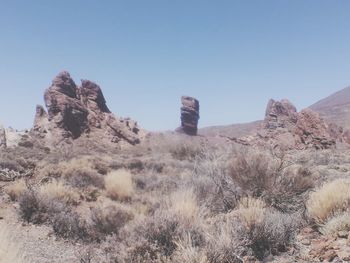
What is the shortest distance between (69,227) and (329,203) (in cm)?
526

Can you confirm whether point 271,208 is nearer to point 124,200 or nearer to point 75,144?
point 124,200

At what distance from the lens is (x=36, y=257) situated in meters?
7.15

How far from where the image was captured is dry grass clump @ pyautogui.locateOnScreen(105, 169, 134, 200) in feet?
42.2

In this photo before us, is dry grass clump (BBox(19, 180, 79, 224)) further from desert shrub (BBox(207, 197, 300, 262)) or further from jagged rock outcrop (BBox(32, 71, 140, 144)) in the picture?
jagged rock outcrop (BBox(32, 71, 140, 144))

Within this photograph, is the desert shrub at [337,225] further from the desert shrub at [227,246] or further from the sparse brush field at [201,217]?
the desert shrub at [227,246]

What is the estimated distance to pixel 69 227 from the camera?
348 inches

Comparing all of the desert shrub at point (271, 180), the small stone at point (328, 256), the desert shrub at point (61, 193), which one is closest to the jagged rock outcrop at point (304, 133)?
the desert shrub at point (61, 193)

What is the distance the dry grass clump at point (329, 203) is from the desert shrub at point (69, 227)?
181 inches

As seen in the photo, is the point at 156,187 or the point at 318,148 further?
the point at 318,148

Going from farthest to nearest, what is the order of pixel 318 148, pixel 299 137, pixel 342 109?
1. pixel 342 109
2. pixel 299 137
3. pixel 318 148

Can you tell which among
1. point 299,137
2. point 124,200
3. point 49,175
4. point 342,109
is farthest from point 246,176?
point 342,109

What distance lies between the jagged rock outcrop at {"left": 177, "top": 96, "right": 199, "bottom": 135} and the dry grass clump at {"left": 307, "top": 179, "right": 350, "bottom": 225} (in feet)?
161

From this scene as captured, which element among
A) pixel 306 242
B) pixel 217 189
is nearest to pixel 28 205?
pixel 217 189

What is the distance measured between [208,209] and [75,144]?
3371 centimetres
